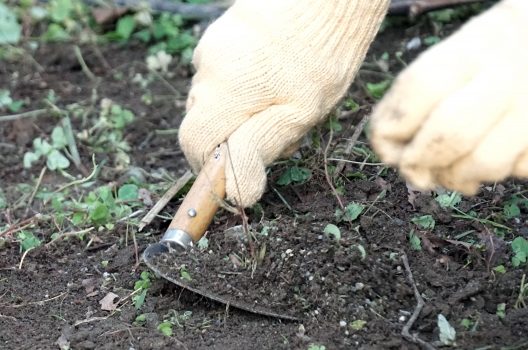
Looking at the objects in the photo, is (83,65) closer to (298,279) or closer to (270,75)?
(270,75)

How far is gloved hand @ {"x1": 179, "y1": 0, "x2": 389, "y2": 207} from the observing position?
2.26 m

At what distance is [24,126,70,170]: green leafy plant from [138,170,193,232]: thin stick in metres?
0.50

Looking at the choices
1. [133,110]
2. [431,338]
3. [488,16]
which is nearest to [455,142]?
[488,16]

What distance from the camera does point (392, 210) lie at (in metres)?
2.34

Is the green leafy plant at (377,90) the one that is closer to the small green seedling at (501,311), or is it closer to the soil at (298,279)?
the soil at (298,279)

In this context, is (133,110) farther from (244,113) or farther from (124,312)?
(124,312)

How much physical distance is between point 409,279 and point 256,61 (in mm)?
617

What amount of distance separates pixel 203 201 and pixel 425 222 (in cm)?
52

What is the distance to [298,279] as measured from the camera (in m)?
2.08

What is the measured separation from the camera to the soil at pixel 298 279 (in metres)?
2.00

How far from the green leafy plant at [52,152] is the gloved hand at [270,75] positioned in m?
0.75

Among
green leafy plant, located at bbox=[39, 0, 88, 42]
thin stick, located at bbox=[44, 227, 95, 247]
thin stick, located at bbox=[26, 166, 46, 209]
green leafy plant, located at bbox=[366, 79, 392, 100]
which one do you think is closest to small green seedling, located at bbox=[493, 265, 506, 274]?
green leafy plant, located at bbox=[366, 79, 392, 100]

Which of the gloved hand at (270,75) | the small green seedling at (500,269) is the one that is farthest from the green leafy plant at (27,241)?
the small green seedling at (500,269)

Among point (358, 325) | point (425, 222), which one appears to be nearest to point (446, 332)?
point (358, 325)
